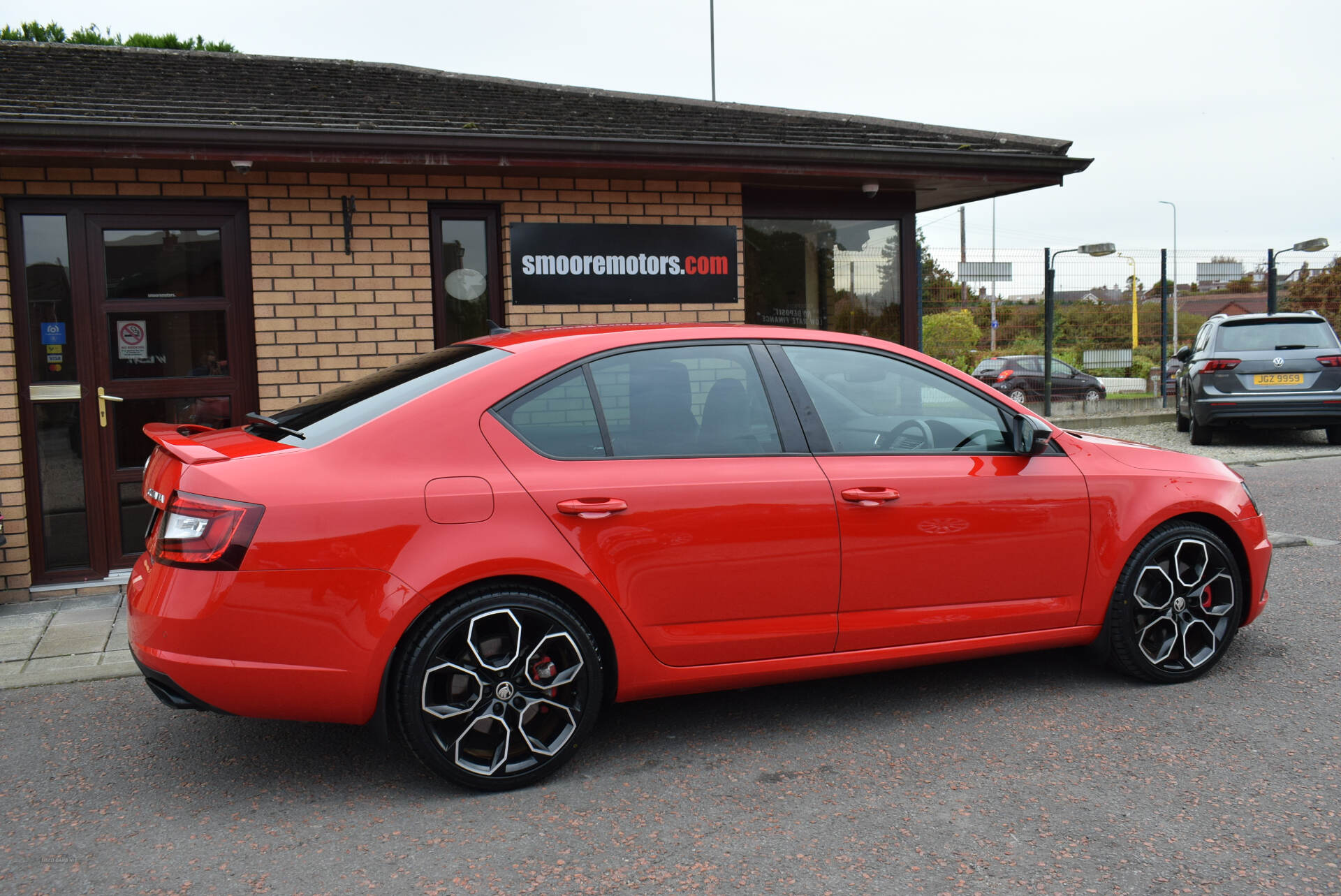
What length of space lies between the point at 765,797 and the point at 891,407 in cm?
161

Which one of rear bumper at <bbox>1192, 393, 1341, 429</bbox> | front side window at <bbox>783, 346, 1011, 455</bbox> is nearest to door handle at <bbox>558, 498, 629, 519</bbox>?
front side window at <bbox>783, 346, 1011, 455</bbox>

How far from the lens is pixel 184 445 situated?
361 cm

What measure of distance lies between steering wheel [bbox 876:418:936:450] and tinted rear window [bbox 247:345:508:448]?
150cm

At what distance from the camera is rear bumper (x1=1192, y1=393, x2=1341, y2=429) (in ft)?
42.2

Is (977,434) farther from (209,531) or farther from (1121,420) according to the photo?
(1121,420)

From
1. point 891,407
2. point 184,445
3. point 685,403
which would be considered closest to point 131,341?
point 184,445

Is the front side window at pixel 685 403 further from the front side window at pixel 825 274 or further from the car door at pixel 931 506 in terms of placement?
the front side window at pixel 825 274

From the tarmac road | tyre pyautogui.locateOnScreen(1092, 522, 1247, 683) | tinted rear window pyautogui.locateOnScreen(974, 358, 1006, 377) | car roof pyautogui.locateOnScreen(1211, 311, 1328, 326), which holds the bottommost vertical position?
the tarmac road

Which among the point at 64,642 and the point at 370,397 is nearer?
the point at 370,397

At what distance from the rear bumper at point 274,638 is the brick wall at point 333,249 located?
12.8ft

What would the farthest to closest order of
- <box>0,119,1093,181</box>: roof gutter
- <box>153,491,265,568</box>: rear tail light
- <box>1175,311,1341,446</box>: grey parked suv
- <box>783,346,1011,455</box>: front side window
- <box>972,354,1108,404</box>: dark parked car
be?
<box>972,354,1108,404</box>: dark parked car
<box>1175,311,1341,446</box>: grey parked suv
<box>0,119,1093,181</box>: roof gutter
<box>783,346,1011,455</box>: front side window
<box>153,491,265,568</box>: rear tail light

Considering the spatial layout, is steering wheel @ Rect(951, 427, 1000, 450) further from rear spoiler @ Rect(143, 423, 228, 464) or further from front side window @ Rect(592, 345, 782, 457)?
rear spoiler @ Rect(143, 423, 228, 464)

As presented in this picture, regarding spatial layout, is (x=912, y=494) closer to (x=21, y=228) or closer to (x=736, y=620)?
(x=736, y=620)

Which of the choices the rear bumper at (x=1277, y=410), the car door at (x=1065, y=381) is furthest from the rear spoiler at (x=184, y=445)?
the car door at (x=1065, y=381)
